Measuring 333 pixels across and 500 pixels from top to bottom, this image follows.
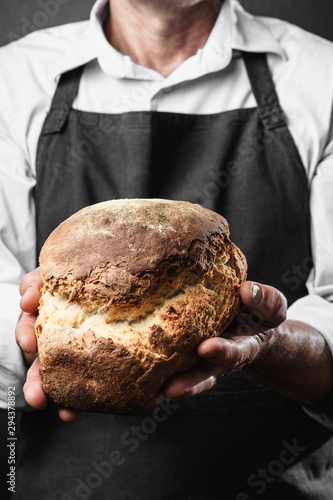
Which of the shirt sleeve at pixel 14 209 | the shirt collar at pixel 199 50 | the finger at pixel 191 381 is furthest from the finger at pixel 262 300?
the shirt collar at pixel 199 50

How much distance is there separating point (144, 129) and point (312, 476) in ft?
4.01

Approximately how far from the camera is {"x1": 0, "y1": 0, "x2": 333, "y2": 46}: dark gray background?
2.25 meters

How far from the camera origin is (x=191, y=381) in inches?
39.0

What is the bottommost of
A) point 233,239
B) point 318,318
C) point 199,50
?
point 318,318

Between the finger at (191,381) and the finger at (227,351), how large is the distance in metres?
0.03

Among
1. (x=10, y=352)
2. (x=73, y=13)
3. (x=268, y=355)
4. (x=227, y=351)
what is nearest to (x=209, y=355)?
(x=227, y=351)

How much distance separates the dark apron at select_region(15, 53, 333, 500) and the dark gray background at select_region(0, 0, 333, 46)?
0.77m

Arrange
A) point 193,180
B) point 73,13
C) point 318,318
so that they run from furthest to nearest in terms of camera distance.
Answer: point 73,13, point 193,180, point 318,318

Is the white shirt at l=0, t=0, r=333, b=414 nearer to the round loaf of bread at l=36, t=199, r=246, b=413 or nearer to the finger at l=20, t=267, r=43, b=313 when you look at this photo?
the finger at l=20, t=267, r=43, b=313

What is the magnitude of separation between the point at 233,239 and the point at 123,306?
769mm

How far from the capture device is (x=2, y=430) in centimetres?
199

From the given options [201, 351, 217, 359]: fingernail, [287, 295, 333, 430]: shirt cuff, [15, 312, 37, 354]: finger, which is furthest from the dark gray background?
[201, 351, 217, 359]: fingernail

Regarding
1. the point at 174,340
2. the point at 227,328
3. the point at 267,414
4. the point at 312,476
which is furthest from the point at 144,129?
the point at 312,476

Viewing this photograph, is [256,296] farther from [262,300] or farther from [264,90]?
[264,90]
